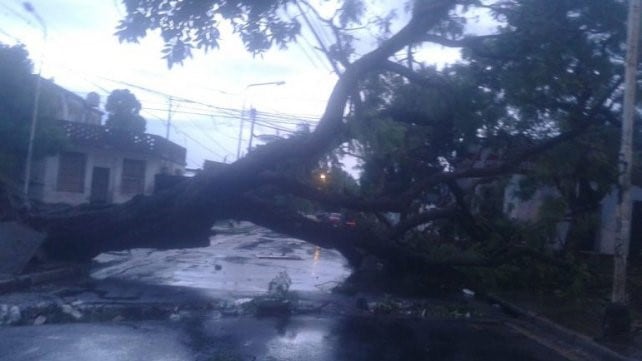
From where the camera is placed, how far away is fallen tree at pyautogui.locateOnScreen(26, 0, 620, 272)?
623 inches

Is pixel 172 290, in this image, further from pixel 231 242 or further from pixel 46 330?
pixel 231 242

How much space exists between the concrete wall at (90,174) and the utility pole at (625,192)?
27.0m

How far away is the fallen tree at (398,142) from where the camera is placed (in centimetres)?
1583

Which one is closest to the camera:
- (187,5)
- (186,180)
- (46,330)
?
(46,330)

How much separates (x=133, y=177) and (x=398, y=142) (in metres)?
27.7

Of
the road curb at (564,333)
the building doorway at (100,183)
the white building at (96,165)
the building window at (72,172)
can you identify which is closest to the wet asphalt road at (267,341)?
the road curb at (564,333)

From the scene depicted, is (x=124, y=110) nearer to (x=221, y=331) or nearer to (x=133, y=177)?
(x=133, y=177)

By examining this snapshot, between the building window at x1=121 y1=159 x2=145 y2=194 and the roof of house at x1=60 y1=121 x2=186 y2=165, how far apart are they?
30.4 inches

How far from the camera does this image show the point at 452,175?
682 inches

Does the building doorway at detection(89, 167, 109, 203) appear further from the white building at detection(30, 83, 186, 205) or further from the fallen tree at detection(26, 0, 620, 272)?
the fallen tree at detection(26, 0, 620, 272)

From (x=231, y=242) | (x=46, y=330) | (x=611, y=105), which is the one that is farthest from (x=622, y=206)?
(x=231, y=242)

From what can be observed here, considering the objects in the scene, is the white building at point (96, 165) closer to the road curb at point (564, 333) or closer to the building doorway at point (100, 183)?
the building doorway at point (100, 183)

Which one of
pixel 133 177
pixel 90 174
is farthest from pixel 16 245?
pixel 133 177

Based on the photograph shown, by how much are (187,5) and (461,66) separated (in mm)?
7532
